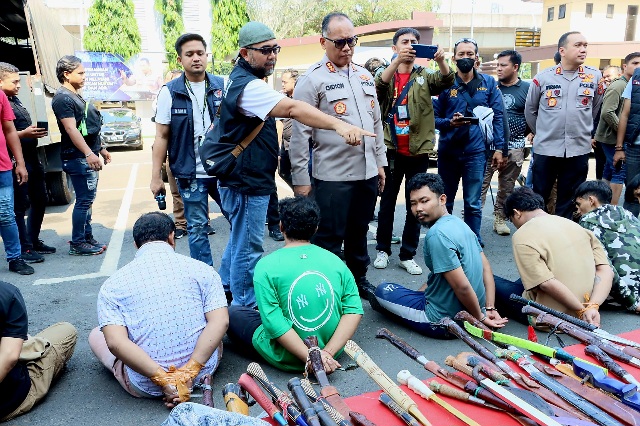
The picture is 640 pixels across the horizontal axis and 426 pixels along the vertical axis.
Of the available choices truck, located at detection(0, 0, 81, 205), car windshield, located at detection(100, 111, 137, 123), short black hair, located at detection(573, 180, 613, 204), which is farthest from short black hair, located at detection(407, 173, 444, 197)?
car windshield, located at detection(100, 111, 137, 123)

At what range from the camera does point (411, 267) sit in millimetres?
4887

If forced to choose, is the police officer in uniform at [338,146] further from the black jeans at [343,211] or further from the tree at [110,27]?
the tree at [110,27]

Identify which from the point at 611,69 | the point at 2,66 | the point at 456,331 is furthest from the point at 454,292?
the point at 611,69

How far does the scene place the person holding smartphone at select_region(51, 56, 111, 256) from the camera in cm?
518

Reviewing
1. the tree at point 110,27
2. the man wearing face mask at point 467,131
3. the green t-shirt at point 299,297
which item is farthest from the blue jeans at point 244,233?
the tree at point 110,27

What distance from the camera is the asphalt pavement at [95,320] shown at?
2.90 meters

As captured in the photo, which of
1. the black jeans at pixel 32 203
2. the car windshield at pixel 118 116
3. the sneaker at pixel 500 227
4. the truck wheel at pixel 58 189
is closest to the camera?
the black jeans at pixel 32 203

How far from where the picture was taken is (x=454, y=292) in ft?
11.0

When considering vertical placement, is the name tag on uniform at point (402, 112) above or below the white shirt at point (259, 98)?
below

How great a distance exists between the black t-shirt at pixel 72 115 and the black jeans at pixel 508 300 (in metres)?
4.06

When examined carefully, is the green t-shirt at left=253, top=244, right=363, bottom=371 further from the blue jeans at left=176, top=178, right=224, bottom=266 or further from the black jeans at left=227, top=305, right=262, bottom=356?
the blue jeans at left=176, top=178, right=224, bottom=266

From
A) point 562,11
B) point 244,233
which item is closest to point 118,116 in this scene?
point 244,233

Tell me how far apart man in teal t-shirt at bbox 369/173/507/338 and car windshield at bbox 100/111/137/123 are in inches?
545

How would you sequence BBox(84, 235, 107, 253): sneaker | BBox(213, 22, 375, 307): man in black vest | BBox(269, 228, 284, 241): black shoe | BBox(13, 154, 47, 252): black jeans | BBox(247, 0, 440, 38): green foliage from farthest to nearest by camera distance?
BBox(247, 0, 440, 38): green foliage, BBox(269, 228, 284, 241): black shoe, BBox(84, 235, 107, 253): sneaker, BBox(13, 154, 47, 252): black jeans, BBox(213, 22, 375, 307): man in black vest
